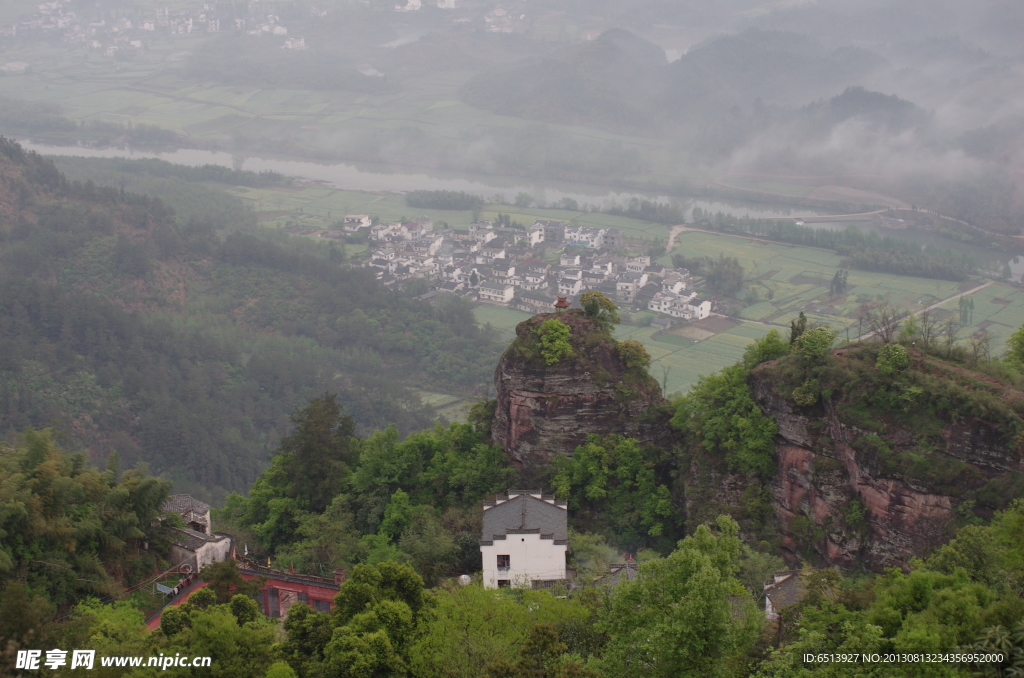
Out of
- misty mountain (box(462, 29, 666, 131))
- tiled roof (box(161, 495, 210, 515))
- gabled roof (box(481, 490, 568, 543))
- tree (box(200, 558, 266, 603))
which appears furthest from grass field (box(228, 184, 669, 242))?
tree (box(200, 558, 266, 603))

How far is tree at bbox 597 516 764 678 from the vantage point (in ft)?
51.8

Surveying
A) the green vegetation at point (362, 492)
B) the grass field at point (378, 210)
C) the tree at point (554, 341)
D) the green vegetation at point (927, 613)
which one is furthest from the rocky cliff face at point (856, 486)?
the grass field at point (378, 210)

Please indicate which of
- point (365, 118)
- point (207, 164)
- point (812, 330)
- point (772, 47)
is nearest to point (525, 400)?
point (812, 330)

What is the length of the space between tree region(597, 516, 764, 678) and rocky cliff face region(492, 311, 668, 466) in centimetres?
1182

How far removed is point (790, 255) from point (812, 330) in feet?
202

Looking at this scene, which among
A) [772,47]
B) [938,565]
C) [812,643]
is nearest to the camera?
[812,643]

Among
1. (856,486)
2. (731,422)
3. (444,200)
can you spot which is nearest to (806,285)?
(444,200)

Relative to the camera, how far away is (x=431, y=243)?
300ft

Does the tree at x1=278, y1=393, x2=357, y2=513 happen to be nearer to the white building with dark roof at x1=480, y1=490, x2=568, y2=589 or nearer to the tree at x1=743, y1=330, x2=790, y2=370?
the white building with dark roof at x1=480, y1=490, x2=568, y2=589

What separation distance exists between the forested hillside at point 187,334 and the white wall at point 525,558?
25848 millimetres

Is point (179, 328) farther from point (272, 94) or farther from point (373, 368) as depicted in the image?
point (272, 94)

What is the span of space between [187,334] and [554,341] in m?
43.1

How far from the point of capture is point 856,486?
23.8 metres

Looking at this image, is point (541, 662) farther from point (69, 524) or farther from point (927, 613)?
point (69, 524)
